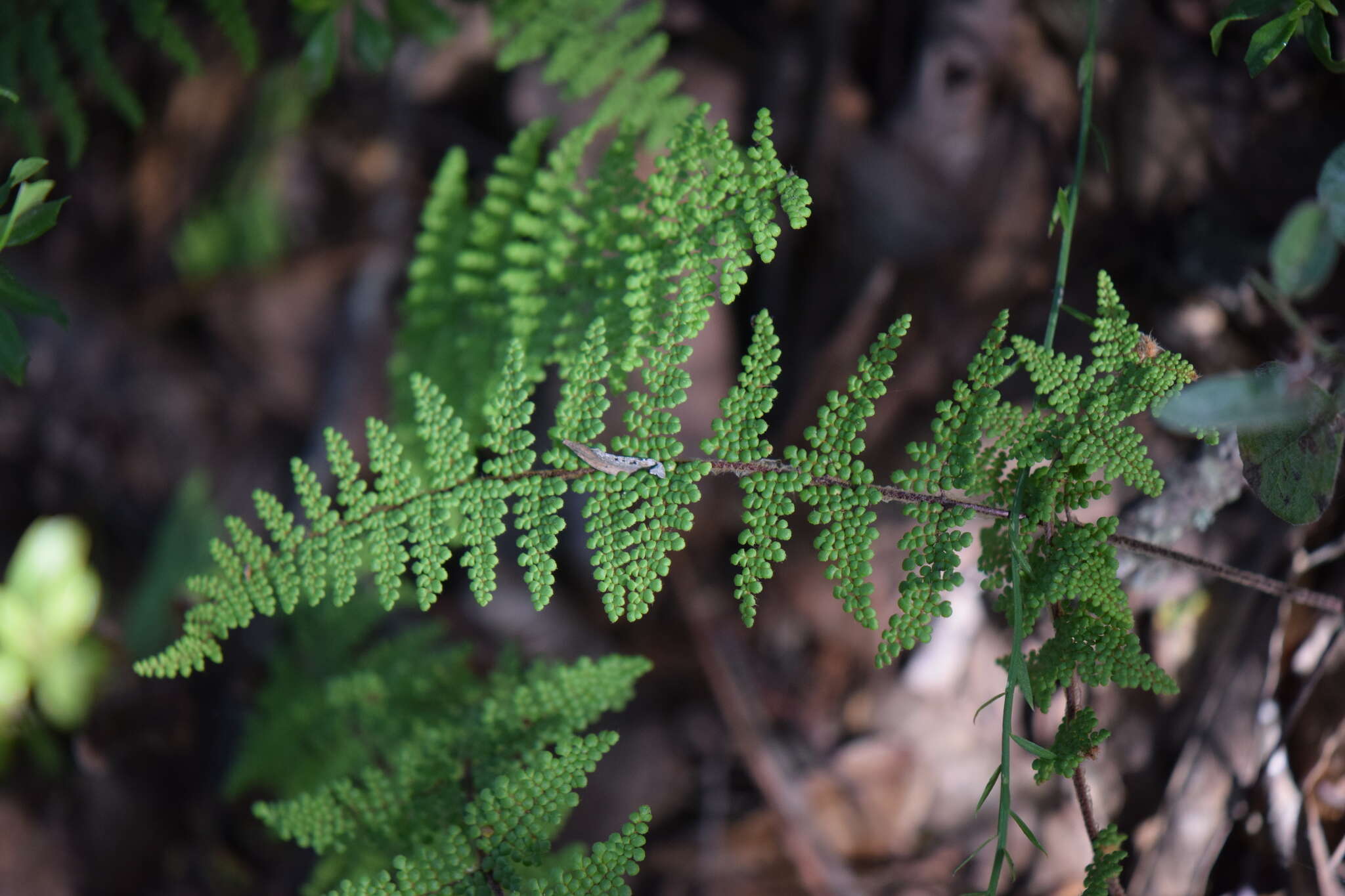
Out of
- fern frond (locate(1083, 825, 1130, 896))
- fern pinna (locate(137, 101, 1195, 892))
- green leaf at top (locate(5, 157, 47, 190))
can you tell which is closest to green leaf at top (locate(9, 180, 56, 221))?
green leaf at top (locate(5, 157, 47, 190))

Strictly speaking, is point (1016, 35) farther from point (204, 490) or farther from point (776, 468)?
point (204, 490)

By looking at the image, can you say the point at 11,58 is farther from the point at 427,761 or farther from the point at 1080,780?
the point at 1080,780

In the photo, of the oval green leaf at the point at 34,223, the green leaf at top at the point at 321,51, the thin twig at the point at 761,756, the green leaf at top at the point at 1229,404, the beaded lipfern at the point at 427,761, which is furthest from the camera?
the thin twig at the point at 761,756

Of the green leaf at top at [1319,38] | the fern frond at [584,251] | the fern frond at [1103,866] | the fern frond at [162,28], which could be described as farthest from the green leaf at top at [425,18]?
the fern frond at [1103,866]

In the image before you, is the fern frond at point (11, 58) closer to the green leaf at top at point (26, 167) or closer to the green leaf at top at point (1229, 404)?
the green leaf at top at point (26, 167)

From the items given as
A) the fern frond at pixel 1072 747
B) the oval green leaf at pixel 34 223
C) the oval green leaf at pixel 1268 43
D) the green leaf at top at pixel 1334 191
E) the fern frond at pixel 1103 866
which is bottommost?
the fern frond at pixel 1103 866

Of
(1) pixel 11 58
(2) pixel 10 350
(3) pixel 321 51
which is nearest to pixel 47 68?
(1) pixel 11 58

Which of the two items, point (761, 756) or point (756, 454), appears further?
point (761, 756)
